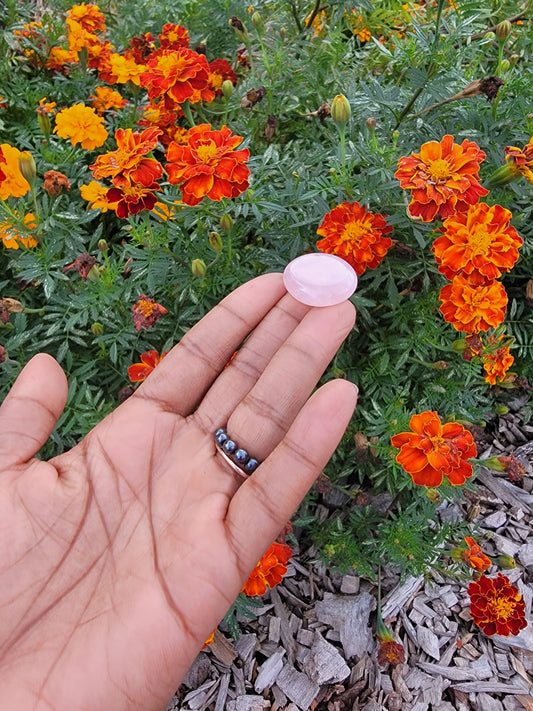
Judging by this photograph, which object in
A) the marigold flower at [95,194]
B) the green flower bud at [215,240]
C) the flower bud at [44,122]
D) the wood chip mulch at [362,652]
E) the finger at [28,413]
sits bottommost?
the wood chip mulch at [362,652]

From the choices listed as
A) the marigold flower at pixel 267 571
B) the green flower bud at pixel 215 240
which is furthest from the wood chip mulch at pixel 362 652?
the green flower bud at pixel 215 240

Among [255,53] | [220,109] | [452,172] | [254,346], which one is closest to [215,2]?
[255,53]

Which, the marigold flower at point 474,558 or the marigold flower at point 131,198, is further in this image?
the marigold flower at point 474,558

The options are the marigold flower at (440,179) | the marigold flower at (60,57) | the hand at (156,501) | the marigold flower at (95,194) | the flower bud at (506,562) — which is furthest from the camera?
the marigold flower at (60,57)

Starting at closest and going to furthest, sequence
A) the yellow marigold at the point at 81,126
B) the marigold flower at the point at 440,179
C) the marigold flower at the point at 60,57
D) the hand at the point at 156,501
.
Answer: the hand at the point at 156,501, the marigold flower at the point at 440,179, the yellow marigold at the point at 81,126, the marigold flower at the point at 60,57

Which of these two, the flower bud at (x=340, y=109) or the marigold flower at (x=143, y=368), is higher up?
the flower bud at (x=340, y=109)

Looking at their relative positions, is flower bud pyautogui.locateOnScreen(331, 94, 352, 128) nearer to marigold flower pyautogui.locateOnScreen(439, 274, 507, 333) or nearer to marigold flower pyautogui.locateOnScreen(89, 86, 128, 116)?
marigold flower pyautogui.locateOnScreen(439, 274, 507, 333)

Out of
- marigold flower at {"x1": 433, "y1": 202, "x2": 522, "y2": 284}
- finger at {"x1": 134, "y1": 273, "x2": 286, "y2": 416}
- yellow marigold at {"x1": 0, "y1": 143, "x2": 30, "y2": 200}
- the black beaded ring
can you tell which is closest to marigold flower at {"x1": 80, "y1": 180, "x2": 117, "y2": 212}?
yellow marigold at {"x1": 0, "y1": 143, "x2": 30, "y2": 200}

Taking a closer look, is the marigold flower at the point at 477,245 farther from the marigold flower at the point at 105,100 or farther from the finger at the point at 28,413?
the marigold flower at the point at 105,100

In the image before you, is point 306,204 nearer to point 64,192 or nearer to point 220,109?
point 220,109
